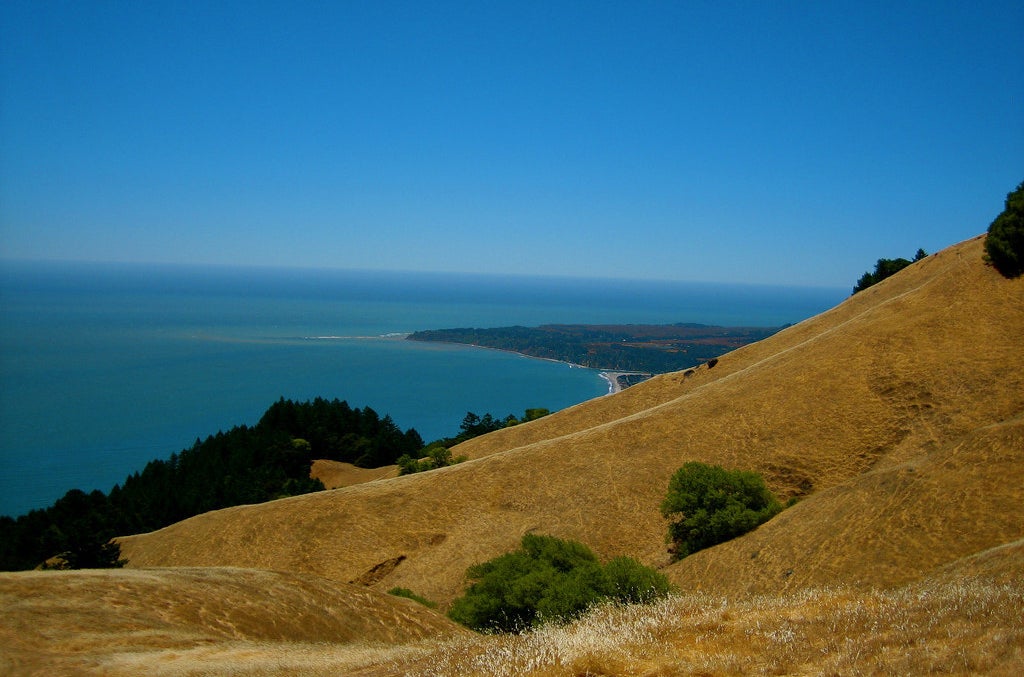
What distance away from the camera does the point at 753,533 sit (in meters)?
21.7

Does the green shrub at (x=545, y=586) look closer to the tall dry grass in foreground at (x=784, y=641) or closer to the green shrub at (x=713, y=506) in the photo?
the green shrub at (x=713, y=506)

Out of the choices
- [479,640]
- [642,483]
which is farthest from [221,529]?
[479,640]

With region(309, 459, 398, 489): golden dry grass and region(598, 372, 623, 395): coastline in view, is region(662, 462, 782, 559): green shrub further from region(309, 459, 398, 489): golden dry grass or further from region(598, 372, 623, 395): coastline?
region(598, 372, 623, 395): coastline

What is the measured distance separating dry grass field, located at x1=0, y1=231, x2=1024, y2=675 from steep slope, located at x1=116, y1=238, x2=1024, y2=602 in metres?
0.11

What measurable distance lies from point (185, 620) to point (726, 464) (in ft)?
74.3

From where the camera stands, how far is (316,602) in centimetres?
1577

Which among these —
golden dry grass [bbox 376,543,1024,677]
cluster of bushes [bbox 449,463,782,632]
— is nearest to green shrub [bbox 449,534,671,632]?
cluster of bushes [bbox 449,463,782,632]

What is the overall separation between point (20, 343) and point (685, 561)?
225m

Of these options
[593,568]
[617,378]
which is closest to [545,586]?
[593,568]

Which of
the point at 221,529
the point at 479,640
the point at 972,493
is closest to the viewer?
the point at 479,640

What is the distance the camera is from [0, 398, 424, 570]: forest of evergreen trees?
38.6 m

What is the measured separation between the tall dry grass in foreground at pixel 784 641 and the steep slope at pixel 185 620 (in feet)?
13.0

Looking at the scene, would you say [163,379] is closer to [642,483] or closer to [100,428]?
[100,428]

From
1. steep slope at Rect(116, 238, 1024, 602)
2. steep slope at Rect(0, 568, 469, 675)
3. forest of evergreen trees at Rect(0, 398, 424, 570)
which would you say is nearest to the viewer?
steep slope at Rect(0, 568, 469, 675)
